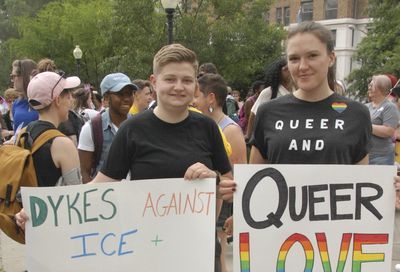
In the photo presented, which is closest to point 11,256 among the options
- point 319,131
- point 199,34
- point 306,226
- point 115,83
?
point 115,83

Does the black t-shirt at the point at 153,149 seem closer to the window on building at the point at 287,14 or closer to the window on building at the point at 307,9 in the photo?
the window on building at the point at 307,9

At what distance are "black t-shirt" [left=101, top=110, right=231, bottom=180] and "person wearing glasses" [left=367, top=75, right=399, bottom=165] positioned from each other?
3621 mm

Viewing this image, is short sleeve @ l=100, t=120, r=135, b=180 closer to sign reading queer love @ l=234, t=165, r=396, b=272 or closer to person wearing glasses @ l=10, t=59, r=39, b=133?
sign reading queer love @ l=234, t=165, r=396, b=272

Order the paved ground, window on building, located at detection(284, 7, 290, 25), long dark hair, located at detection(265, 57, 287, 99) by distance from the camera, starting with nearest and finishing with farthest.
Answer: long dark hair, located at detection(265, 57, 287, 99), the paved ground, window on building, located at detection(284, 7, 290, 25)

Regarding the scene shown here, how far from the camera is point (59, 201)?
2.26 meters

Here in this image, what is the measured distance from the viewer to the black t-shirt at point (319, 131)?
2080 mm

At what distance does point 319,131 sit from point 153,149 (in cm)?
79

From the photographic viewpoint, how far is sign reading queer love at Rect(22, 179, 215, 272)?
2.24 meters

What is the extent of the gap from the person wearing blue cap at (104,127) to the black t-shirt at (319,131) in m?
1.74

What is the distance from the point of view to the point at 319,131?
6.83 feet

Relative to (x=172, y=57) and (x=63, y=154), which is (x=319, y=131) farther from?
(x=63, y=154)

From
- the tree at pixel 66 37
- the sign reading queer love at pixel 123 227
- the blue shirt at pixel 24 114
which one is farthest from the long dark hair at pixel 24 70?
the tree at pixel 66 37

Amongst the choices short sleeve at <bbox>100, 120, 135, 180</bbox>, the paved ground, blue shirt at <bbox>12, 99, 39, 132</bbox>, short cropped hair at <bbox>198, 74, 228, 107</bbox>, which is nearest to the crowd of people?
short sleeve at <bbox>100, 120, 135, 180</bbox>

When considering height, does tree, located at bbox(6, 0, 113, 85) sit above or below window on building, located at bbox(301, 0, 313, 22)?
below
